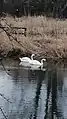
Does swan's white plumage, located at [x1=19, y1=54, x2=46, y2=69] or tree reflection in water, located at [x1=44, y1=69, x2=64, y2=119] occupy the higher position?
tree reflection in water, located at [x1=44, y1=69, x2=64, y2=119]

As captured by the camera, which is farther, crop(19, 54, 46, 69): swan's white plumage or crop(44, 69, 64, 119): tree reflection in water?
crop(19, 54, 46, 69): swan's white plumage

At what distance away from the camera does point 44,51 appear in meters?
18.9

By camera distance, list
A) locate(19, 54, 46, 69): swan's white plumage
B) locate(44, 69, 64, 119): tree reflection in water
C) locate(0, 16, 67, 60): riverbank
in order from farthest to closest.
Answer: locate(0, 16, 67, 60): riverbank → locate(19, 54, 46, 69): swan's white plumage → locate(44, 69, 64, 119): tree reflection in water

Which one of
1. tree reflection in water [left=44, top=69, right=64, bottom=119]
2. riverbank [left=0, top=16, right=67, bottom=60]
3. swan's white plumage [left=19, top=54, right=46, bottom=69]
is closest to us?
tree reflection in water [left=44, top=69, right=64, bottom=119]

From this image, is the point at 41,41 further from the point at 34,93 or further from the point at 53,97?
the point at 53,97

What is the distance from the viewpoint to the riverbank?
59.9ft

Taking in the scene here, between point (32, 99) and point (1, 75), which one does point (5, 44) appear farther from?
point (32, 99)

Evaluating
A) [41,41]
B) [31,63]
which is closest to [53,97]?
[31,63]

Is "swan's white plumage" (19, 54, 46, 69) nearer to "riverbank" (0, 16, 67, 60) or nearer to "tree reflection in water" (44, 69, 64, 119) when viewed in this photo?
"riverbank" (0, 16, 67, 60)

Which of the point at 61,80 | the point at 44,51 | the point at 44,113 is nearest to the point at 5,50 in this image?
the point at 44,51

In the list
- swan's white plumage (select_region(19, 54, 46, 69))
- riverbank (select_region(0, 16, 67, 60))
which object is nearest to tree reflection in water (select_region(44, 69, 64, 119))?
swan's white plumage (select_region(19, 54, 46, 69))

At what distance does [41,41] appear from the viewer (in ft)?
63.5

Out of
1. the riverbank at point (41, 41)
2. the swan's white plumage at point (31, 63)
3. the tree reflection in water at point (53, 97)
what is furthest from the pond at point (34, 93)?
the riverbank at point (41, 41)

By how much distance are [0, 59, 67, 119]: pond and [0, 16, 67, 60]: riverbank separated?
169 cm
